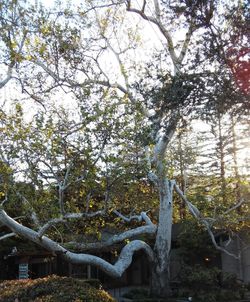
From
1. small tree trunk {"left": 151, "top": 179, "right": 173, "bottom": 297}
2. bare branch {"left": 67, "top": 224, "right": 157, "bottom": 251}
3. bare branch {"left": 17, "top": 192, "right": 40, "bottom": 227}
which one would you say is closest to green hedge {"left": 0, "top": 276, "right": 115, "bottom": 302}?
bare branch {"left": 17, "top": 192, "right": 40, "bottom": 227}

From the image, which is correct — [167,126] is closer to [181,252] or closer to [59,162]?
[59,162]

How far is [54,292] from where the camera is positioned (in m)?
8.53

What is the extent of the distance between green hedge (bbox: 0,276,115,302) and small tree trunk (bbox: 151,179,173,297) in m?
8.65

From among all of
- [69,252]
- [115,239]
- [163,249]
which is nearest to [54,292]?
[69,252]

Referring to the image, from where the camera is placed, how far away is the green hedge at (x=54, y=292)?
26.2 feet

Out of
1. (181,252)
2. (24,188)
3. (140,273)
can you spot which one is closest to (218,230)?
(181,252)

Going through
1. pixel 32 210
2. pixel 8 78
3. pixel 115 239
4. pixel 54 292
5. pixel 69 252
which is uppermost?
pixel 8 78

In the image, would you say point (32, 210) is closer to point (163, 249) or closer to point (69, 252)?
point (69, 252)

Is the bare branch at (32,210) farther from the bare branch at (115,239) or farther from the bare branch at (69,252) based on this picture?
the bare branch at (115,239)

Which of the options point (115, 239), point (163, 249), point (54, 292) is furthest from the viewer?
point (163, 249)

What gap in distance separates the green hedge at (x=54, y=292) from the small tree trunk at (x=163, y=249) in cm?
865

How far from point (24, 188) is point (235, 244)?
12.6 meters

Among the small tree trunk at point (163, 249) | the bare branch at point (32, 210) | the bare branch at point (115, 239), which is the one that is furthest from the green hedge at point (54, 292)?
the small tree trunk at point (163, 249)

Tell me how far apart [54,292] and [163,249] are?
10101 mm
